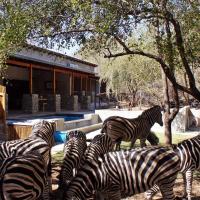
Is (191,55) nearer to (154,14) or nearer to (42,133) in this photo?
(154,14)

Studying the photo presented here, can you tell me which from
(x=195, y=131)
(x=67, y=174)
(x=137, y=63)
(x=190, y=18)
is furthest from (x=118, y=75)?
(x=67, y=174)

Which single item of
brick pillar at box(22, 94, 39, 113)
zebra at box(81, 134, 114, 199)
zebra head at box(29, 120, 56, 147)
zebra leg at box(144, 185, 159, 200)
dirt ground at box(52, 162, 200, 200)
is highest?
brick pillar at box(22, 94, 39, 113)

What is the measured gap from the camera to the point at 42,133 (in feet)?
31.7

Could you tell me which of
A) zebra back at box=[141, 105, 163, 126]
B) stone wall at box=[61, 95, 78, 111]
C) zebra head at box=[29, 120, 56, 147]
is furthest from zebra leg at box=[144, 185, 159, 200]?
stone wall at box=[61, 95, 78, 111]

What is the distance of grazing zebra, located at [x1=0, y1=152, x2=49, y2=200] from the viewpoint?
5.62 meters

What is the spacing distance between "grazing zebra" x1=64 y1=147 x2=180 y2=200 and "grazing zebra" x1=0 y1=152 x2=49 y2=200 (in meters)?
0.60

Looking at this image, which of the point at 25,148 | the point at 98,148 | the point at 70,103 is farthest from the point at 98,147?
the point at 70,103

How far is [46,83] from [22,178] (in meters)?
24.7

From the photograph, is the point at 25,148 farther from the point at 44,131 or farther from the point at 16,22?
the point at 16,22

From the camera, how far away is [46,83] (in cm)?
3020

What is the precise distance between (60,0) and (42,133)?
304 centimetres

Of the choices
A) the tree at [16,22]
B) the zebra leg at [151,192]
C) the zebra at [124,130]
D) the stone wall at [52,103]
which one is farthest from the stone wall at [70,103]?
the zebra leg at [151,192]

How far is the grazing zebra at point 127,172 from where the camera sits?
251 inches

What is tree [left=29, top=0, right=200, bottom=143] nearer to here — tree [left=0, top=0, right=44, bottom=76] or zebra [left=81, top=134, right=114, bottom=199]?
tree [left=0, top=0, right=44, bottom=76]
